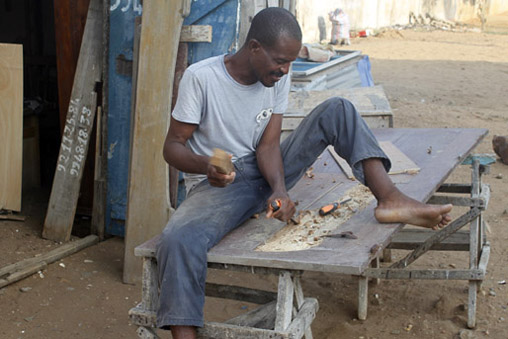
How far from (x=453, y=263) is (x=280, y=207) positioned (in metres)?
2.42

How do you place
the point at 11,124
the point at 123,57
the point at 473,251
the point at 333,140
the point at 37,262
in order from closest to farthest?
the point at 333,140, the point at 473,251, the point at 37,262, the point at 123,57, the point at 11,124

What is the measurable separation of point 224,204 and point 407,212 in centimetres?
81

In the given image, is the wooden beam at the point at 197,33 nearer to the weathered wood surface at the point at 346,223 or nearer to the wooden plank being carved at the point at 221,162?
the weathered wood surface at the point at 346,223

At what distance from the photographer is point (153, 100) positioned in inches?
174

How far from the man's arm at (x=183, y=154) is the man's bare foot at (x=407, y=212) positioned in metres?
0.73

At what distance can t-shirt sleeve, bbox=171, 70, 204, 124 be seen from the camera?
3.00m

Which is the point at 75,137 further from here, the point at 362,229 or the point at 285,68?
the point at 362,229

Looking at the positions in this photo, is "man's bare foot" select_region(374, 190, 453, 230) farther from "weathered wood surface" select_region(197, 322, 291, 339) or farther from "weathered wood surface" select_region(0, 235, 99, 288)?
"weathered wood surface" select_region(0, 235, 99, 288)

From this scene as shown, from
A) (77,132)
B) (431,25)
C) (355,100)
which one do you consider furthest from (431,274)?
(431,25)

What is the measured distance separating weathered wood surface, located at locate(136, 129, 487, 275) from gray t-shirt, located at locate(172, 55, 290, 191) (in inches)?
15.8

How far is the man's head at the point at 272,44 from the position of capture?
116 inches

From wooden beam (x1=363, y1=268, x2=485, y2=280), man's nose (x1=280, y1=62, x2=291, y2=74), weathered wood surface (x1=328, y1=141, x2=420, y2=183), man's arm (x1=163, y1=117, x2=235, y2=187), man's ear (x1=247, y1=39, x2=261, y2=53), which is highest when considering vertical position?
man's ear (x1=247, y1=39, x2=261, y2=53)

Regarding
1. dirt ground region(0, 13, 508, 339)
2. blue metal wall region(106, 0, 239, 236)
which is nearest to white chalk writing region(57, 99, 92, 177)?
blue metal wall region(106, 0, 239, 236)

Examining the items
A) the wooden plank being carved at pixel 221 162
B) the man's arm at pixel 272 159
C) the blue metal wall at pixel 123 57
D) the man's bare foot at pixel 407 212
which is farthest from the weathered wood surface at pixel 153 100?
the man's bare foot at pixel 407 212
